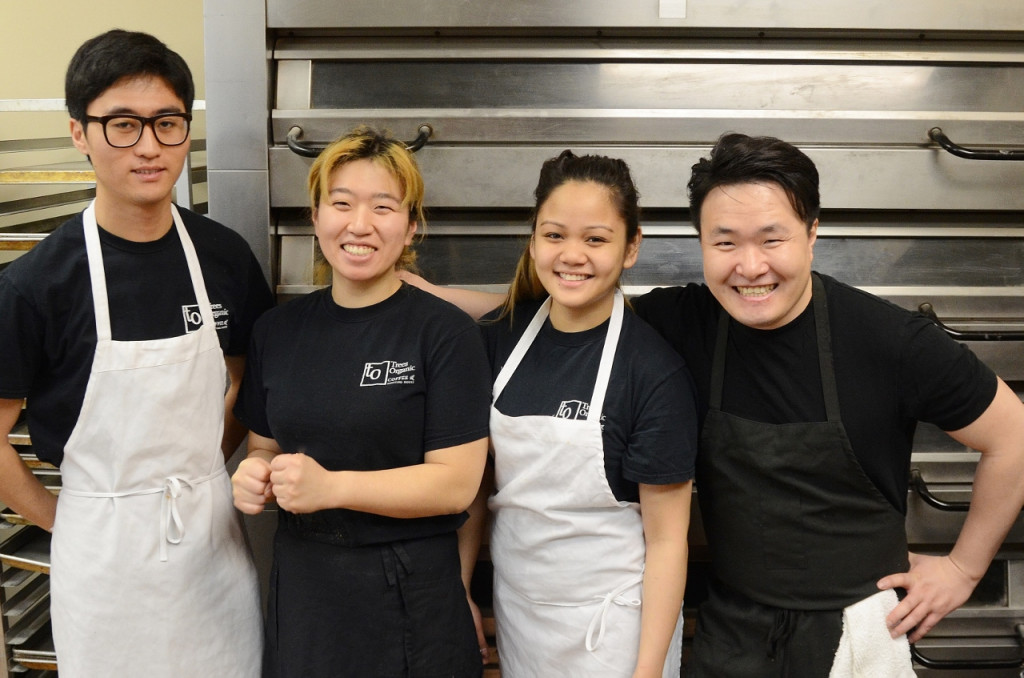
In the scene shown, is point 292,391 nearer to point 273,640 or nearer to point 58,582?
point 273,640

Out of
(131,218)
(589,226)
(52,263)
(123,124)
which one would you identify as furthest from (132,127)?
(589,226)

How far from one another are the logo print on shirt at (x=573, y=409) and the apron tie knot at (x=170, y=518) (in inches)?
26.0

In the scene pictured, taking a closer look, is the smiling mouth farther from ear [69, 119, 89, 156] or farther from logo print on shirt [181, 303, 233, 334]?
ear [69, 119, 89, 156]

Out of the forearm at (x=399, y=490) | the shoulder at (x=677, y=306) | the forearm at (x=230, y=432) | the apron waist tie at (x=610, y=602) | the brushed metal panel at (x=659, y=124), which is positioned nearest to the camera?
the forearm at (x=399, y=490)

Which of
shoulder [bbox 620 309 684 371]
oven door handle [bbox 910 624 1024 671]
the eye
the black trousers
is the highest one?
the eye

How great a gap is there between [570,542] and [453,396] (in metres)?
0.32

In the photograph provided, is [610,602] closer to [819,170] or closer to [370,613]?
[370,613]

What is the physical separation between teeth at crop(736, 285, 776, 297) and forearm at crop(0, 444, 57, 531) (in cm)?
125

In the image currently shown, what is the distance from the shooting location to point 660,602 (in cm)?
128

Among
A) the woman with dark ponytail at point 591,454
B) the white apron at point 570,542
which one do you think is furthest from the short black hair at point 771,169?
the white apron at point 570,542

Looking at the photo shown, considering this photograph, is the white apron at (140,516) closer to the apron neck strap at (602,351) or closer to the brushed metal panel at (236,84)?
the brushed metal panel at (236,84)

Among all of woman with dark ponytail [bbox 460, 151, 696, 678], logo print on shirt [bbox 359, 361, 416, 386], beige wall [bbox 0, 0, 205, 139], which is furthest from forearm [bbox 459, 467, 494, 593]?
beige wall [bbox 0, 0, 205, 139]

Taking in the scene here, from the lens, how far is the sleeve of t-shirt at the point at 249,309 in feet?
4.89

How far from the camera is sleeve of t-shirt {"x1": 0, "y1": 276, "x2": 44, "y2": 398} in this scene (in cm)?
127
